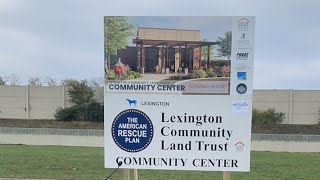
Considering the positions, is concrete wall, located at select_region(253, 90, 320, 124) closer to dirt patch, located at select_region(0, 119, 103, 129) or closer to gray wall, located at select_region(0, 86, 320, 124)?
gray wall, located at select_region(0, 86, 320, 124)

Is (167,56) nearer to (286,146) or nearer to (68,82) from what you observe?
(286,146)

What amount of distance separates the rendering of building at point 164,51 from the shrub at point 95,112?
37983 mm

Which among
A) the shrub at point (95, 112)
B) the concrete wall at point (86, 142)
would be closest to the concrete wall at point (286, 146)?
the concrete wall at point (86, 142)

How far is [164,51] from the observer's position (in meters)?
5.67

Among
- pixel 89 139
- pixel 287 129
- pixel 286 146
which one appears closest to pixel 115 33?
pixel 89 139

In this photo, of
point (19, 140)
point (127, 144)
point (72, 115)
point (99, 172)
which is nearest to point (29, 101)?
point (72, 115)

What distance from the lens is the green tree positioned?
18.7 ft

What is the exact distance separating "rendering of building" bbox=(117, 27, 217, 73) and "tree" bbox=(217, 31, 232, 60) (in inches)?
6.9

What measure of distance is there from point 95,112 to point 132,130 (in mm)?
38037

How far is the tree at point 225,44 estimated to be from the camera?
18.3ft

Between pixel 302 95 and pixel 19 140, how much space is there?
29.2 m

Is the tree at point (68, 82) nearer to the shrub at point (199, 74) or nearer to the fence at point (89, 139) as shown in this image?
the fence at point (89, 139)

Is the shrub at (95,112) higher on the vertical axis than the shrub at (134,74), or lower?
lower

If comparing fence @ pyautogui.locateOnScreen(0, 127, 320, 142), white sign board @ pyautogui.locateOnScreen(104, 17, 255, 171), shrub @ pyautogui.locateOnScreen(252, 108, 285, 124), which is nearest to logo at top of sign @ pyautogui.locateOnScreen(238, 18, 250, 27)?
white sign board @ pyautogui.locateOnScreen(104, 17, 255, 171)
